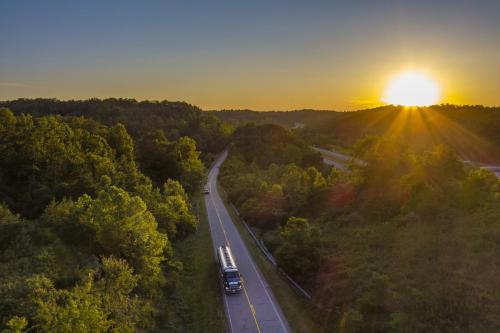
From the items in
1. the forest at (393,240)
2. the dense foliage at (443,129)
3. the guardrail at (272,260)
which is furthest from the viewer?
the dense foliage at (443,129)

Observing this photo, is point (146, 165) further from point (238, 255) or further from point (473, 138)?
point (473, 138)

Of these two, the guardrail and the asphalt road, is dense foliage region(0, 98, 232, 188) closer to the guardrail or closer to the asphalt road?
the guardrail

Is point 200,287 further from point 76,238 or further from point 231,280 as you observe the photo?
point 76,238

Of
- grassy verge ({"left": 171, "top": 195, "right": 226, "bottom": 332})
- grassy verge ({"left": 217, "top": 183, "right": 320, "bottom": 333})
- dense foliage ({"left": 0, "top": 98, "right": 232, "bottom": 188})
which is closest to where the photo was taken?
grassy verge ({"left": 217, "top": 183, "right": 320, "bottom": 333})

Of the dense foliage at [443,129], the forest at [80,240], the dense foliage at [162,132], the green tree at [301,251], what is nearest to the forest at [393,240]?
the green tree at [301,251]

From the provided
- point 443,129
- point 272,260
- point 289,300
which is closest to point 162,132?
point 272,260

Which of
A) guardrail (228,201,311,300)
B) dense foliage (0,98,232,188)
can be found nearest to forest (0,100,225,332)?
guardrail (228,201,311,300)

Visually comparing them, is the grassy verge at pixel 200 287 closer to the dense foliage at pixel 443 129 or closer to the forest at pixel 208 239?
the forest at pixel 208 239

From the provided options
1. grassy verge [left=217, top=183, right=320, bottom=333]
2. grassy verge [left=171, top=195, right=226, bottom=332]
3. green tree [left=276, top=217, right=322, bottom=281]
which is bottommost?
grassy verge [left=171, top=195, right=226, bottom=332]
